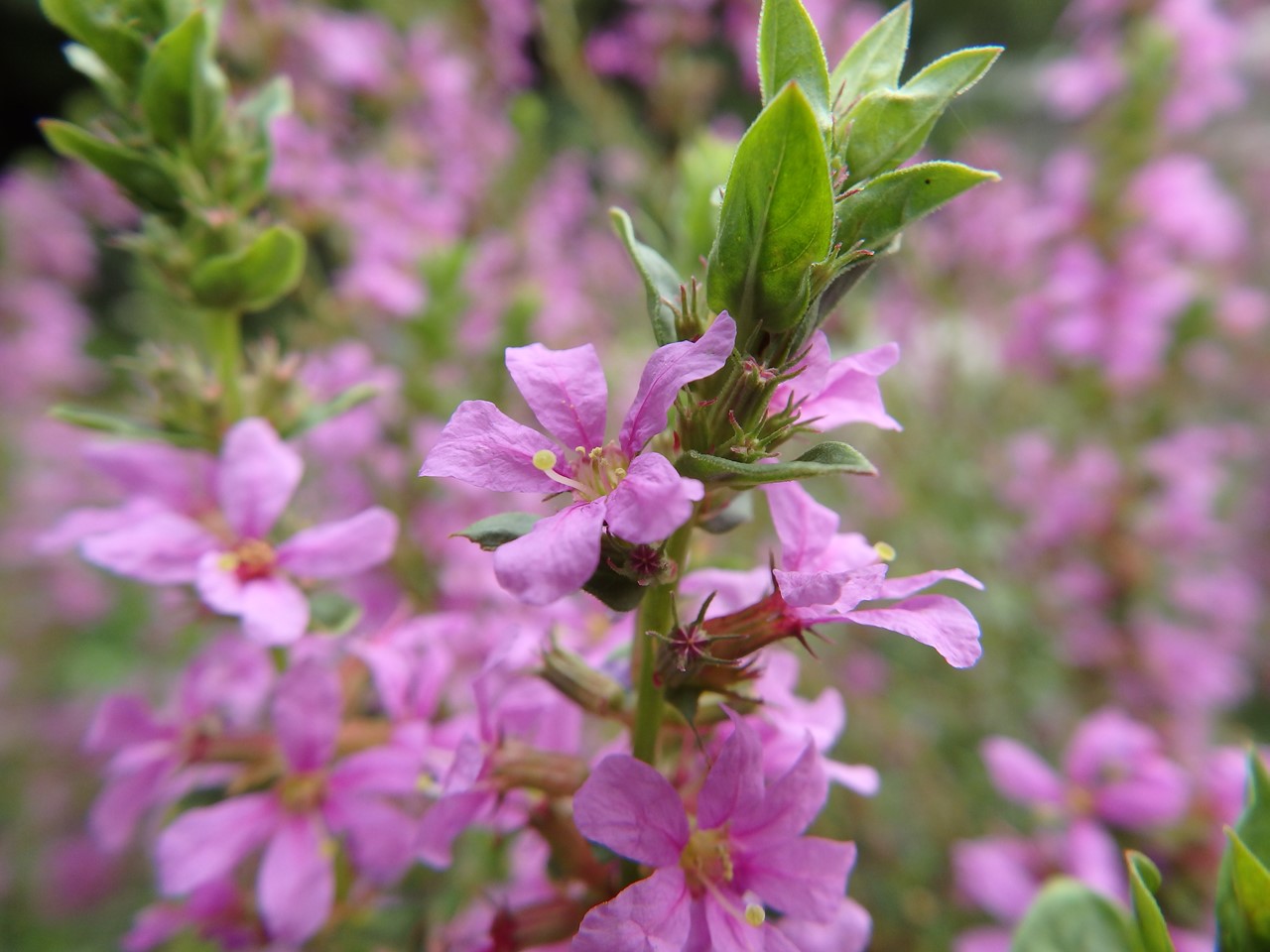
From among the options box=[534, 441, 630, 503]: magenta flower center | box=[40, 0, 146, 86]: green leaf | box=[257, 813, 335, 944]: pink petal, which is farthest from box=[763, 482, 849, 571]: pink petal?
box=[40, 0, 146, 86]: green leaf

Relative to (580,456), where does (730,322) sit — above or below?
above

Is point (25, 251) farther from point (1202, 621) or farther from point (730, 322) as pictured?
point (1202, 621)

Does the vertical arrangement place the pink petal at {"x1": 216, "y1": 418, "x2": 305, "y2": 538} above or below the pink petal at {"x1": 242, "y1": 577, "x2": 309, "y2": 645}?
above

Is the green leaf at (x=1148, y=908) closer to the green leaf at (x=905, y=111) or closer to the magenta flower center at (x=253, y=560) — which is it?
the green leaf at (x=905, y=111)

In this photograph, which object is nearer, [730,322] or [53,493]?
[730,322]

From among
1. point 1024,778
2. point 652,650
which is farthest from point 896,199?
point 1024,778

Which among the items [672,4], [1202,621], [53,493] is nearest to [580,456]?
[672,4]

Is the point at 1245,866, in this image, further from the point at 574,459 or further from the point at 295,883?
the point at 295,883

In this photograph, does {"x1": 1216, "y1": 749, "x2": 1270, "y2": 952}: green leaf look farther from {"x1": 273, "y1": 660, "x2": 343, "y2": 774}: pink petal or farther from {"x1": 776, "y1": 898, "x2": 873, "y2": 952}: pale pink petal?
{"x1": 273, "y1": 660, "x2": 343, "y2": 774}: pink petal
